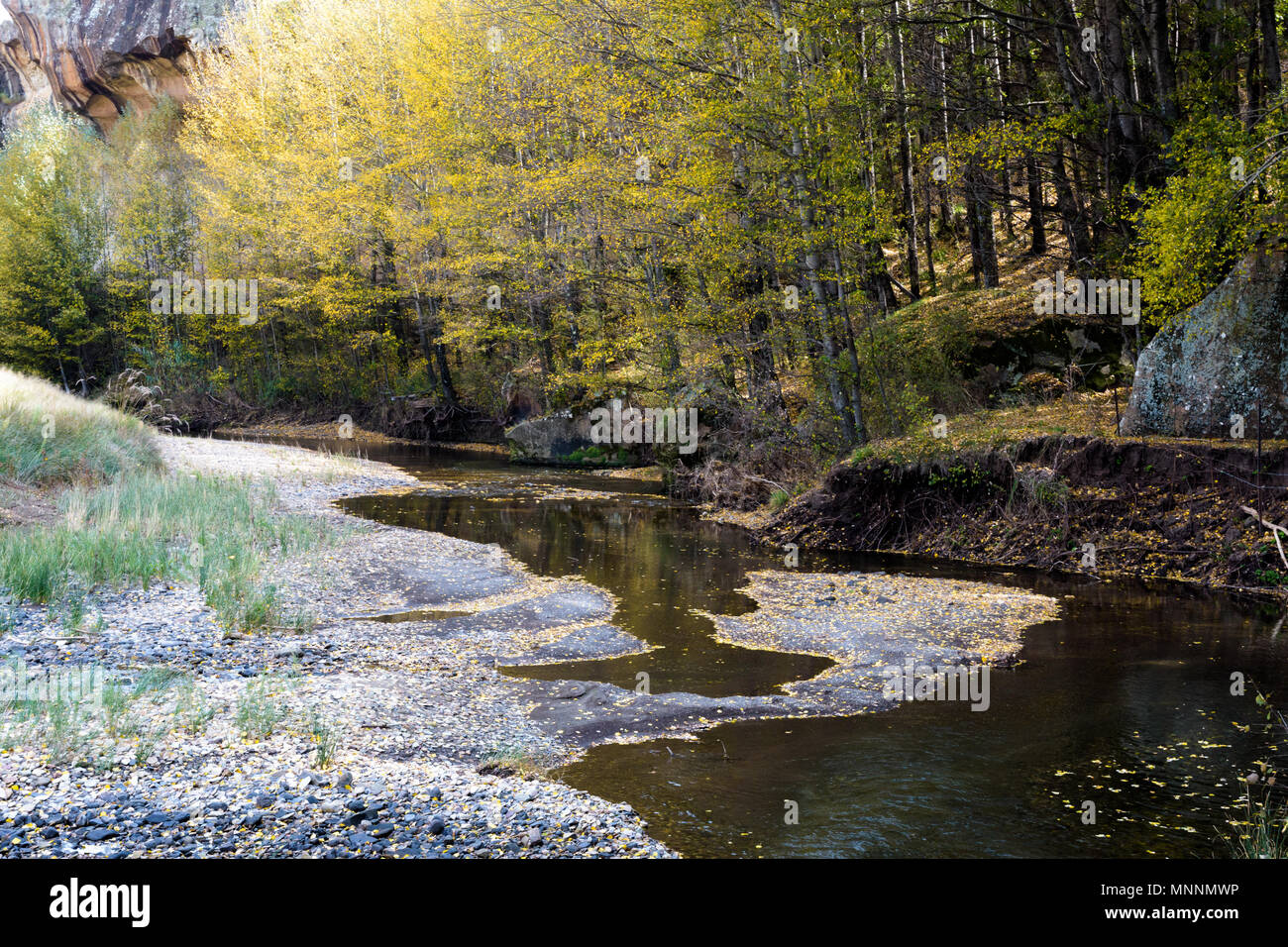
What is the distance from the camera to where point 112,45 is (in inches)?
1971

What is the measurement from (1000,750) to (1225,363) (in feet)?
28.0

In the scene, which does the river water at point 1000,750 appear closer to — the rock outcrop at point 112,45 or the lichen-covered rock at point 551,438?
the lichen-covered rock at point 551,438

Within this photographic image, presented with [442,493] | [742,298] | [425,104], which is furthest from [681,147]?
[425,104]

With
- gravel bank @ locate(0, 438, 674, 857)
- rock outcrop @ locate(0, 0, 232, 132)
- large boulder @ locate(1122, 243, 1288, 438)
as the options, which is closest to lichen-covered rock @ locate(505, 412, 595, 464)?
gravel bank @ locate(0, 438, 674, 857)

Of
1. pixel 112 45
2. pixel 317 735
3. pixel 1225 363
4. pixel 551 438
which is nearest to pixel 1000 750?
pixel 317 735

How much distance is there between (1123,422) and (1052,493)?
1.48 metres

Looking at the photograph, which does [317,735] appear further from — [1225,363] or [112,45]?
[112,45]

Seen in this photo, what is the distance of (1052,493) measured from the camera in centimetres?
1388

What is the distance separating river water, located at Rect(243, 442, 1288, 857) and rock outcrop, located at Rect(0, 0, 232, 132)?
49878 mm

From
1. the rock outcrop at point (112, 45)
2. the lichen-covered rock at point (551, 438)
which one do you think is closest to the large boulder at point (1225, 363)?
the lichen-covered rock at point (551, 438)

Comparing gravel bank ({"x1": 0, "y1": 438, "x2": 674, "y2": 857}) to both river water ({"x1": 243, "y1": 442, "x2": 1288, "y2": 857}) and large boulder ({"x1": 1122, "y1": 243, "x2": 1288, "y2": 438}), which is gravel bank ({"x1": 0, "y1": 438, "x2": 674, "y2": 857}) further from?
large boulder ({"x1": 1122, "y1": 243, "x2": 1288, "y2": 438})

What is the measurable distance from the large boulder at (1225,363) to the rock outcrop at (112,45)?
160 ft
